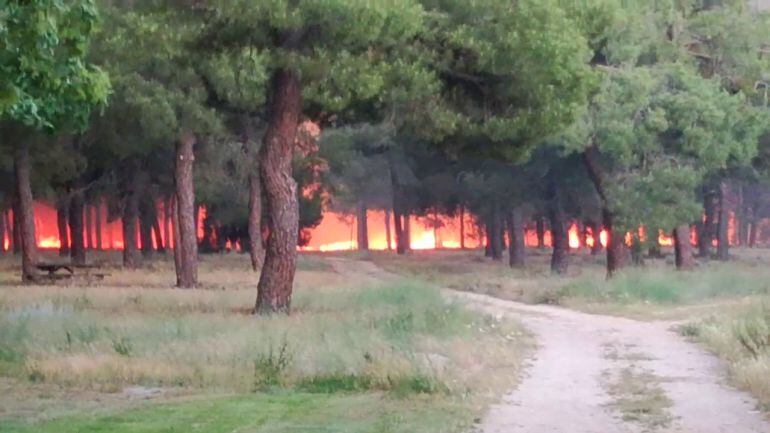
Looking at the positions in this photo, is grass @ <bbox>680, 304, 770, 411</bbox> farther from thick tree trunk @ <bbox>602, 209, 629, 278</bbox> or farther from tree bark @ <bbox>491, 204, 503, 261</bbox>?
tree bark @ <bbox>491, 204, 503, 261</bbox>

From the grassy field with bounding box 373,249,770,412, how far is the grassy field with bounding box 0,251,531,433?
2809 millimetres

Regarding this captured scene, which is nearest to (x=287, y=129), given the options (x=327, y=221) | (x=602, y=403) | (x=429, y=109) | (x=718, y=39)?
(x=429, y=109)

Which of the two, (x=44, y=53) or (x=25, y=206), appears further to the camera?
(x=25, y=206)

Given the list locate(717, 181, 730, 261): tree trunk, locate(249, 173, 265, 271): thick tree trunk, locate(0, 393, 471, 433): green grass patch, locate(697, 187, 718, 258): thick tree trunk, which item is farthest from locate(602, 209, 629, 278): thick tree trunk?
locate(0, 393, 471, 433): green grass patch

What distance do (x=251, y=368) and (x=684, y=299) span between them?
1627cm

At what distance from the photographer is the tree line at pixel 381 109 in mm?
18453

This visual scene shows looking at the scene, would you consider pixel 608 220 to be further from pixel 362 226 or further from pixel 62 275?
pixel 362 226

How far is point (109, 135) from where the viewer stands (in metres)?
35.2

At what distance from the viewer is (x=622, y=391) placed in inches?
541

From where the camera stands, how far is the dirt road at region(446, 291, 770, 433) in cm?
1158

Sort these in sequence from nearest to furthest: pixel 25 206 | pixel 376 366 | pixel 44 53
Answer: pixel 44 53 → pixel 376 366 → pixel 25 206

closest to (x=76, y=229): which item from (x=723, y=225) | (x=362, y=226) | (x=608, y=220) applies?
(x=608, y=220)

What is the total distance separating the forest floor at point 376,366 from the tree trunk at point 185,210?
6037mm

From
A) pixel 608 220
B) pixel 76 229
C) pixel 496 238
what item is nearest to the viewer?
pixel 608 220
